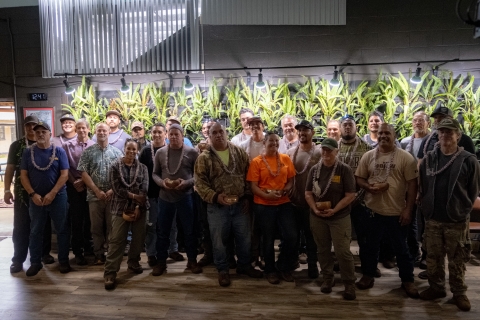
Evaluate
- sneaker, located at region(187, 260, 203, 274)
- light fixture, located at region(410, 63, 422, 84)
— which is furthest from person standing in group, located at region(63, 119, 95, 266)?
light fixture, located at region(410, 63, 422, 84)

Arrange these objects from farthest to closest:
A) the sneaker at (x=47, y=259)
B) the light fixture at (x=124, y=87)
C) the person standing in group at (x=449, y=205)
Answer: the light fixture at (x=124, y=87) → the sneaker at (x=47, y=259) → the person standing in group at (x=449, y=205)

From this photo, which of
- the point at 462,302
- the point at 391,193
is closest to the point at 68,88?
the point at 391,193

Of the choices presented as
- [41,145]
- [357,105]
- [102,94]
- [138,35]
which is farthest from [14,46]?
[357,105]

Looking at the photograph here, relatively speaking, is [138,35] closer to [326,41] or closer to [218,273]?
[326,41]

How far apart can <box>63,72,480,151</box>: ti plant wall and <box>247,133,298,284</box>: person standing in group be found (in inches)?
79.7

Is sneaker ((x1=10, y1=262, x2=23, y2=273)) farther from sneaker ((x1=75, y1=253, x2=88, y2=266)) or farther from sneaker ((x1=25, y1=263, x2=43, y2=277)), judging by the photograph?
sneaker ((x1=75, y1=253, x2=88, y2=266))

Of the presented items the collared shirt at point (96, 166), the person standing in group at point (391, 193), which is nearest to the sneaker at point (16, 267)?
the collared shirt at point (96, 166)

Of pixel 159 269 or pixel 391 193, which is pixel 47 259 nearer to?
pixel 159 269

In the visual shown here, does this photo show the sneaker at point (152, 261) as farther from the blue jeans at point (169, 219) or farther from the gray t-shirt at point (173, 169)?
the gray t-shirt at point (173, 169)

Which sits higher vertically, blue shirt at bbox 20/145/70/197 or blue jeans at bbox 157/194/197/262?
blue shirt at bbox 20/145/70/197

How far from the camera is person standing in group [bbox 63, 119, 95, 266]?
4.04 metres

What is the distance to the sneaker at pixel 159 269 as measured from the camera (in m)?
3.64

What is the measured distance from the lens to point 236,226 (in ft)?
11.3

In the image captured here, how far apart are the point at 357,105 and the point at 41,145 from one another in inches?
160
